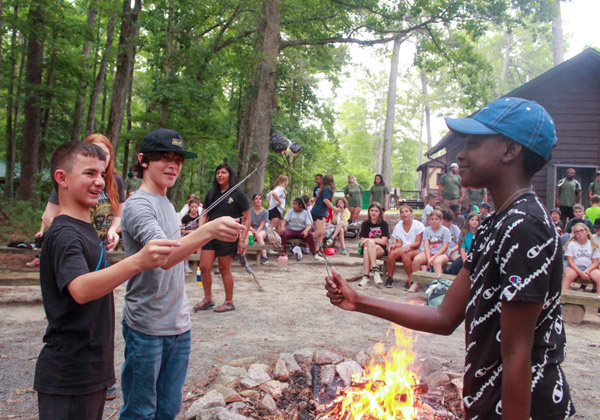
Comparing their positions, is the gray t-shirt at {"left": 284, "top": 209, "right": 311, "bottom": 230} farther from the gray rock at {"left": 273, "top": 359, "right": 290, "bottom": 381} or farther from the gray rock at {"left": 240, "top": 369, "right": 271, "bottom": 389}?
the gray rock at {"left": 240, "top": 369, "right": 271, "bottom": 389}

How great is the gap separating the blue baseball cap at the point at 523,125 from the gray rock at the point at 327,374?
2785 mm

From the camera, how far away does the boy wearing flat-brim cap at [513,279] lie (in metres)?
1.35

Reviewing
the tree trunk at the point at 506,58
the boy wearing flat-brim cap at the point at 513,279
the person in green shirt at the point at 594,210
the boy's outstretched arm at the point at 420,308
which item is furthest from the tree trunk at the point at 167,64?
the tree trunk at the point at 506,58

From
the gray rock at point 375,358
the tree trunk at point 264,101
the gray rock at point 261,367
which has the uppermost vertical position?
the tree trunk at point 264,101

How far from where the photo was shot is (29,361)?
4.34 meters

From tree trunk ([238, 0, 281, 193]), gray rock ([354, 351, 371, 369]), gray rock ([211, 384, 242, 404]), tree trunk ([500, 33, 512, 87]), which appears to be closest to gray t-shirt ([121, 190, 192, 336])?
gray rock ([211, 384, 242, 404])

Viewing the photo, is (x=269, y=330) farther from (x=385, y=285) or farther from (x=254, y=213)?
(x=254, y=213)

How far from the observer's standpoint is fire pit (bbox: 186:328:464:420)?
315cm

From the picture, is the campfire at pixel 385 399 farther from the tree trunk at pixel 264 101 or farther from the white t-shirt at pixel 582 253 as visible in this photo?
the tree trunk at pixel 264 101

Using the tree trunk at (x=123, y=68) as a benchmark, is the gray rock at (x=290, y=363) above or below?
below

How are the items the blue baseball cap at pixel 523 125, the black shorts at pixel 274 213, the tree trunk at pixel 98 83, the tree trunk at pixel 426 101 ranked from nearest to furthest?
1. the blue baseball cap at pixel 523 125
2. the black shorts at pixel 274 213
3. the tree trunk at pixel 98 83
4. the tree trunk at pixel 426 101

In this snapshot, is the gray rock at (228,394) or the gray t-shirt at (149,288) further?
the gray rock at (228,394)

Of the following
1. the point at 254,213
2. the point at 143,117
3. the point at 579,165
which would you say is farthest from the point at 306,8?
the point at 579,165

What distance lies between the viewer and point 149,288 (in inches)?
98.0
